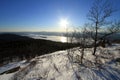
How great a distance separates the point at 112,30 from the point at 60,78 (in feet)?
16.8

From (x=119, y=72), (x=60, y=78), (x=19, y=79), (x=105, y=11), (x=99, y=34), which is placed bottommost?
(x=19, y=79)

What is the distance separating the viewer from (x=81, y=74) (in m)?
3.77

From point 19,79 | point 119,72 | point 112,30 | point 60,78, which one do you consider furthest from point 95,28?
point 19,79

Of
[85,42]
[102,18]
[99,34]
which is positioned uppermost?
[102,18]

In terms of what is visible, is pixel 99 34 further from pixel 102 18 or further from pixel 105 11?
pixel 105 11

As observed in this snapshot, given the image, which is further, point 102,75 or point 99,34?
point 99,34

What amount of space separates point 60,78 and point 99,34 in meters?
4.87

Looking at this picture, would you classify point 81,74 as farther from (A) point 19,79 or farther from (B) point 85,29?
(B) point 85,29

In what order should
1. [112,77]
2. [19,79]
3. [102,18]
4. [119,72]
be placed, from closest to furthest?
[112,77], [119,72], [19,79], [102,18]

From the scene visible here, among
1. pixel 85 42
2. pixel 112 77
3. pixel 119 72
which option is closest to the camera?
pixel 112 77

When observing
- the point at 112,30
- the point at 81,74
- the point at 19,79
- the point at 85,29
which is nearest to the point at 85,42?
the point at 85,29

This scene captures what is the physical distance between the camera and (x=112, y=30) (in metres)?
6.92

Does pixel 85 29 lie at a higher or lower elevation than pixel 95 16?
lower

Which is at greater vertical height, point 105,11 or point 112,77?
point 105,11
